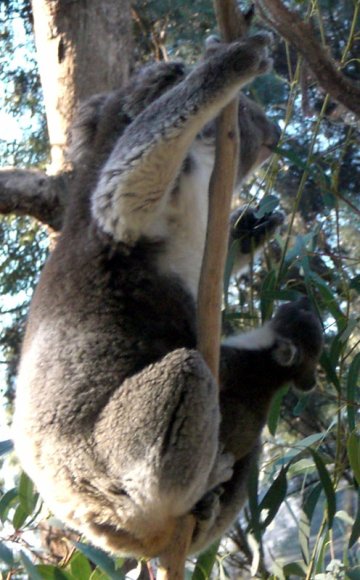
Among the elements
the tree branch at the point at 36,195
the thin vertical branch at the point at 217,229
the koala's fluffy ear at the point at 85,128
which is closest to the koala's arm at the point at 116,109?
the koala's fluffy ear at the point at 85,128

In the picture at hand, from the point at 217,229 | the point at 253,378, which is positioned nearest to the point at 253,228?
the point at 253,378

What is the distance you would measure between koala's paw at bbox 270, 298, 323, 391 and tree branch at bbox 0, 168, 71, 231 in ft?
2.94

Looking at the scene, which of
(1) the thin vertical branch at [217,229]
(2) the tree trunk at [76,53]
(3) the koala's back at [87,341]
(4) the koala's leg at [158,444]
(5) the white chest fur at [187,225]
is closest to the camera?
(1) the thin vertical branch at [217,229]

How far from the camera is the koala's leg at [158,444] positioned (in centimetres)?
252

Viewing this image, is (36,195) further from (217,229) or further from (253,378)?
(217,229)

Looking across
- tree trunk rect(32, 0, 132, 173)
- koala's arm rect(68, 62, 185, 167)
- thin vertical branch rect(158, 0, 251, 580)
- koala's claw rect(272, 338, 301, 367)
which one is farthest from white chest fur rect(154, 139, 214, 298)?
tree trunk rect(32, 0, 132, 173)

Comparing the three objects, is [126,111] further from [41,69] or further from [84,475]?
[84,475]

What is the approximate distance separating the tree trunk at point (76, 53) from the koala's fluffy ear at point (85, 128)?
1.03 feet

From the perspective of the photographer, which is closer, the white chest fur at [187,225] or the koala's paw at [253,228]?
the white chest fur at [187,225]

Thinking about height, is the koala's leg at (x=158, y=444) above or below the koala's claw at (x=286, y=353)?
below

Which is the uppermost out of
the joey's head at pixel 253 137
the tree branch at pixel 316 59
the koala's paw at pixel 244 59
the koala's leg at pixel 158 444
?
the joey's head at pixel 253 137

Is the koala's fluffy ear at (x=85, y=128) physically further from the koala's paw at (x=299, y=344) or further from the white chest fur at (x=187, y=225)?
the koala's paw at (x=299, y=344)

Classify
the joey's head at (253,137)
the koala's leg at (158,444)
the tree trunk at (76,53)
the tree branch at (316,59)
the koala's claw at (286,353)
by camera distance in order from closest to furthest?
the tree branch at (316,59) → the koala's leg at (158,444) → the koala's claw at (286,353) → the joey's head at (253,137) → the tree trunk at (76,53)

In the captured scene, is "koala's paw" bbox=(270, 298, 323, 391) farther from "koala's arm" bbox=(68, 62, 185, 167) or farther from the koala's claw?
"koala's arm" bbox=(68, 62, 185, 167)
